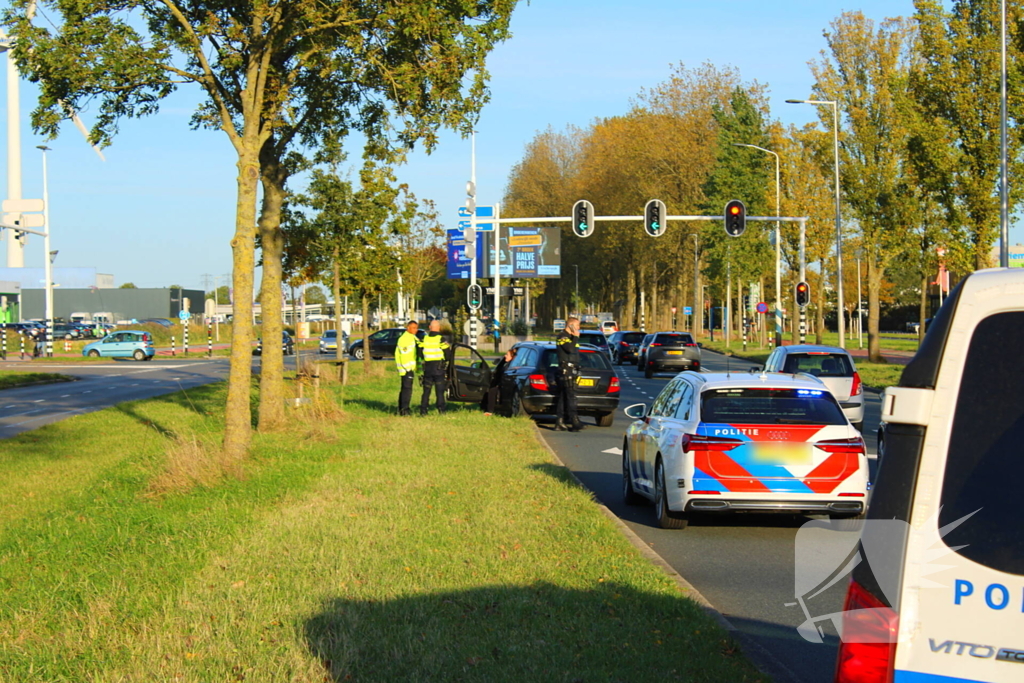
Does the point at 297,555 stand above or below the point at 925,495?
below

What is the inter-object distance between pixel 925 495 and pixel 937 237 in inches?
1479

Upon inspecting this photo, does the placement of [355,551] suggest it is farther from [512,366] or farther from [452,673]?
[512,366]

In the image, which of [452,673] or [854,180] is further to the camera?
[854,180]

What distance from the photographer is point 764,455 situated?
377 inches

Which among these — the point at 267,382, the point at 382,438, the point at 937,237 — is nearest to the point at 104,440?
the point at 267,382

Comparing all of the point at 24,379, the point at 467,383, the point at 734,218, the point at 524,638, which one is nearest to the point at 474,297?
the point at 734,218

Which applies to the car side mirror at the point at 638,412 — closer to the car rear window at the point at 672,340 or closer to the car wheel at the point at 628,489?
the car wheel at the point at 628,489

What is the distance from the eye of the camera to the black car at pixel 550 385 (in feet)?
69.0

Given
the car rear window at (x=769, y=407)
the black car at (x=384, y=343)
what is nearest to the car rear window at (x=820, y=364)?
the car rear window at (x=769, y=407)

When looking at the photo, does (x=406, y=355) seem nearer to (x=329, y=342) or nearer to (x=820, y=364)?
(x=820, y=364)

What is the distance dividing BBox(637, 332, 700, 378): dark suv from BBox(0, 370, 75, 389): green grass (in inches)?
780

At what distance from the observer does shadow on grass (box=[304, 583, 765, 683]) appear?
213 inches

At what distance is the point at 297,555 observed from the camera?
A: 7848 millimetres

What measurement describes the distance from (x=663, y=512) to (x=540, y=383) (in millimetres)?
10872
